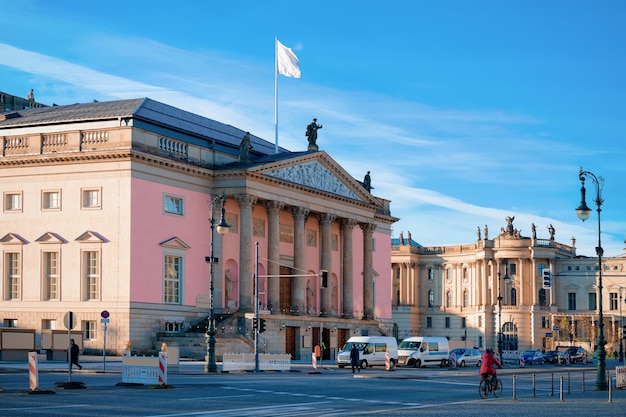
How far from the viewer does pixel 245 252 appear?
3044 inches

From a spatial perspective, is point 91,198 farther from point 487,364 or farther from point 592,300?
point 592,300

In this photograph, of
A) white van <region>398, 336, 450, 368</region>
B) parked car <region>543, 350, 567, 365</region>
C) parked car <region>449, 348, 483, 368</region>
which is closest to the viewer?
white van <region>398, 336, 450, 368</region>

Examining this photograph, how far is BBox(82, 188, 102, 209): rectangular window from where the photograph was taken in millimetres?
70312

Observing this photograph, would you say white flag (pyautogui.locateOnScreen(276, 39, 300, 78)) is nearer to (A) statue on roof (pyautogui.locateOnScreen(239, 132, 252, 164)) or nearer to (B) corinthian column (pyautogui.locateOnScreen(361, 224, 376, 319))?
(A) statue on roof (pyautogui.locateOnScreen(239, 132, 252, 164))

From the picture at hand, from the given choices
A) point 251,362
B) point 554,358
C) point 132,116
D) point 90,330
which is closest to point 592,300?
point 554,358

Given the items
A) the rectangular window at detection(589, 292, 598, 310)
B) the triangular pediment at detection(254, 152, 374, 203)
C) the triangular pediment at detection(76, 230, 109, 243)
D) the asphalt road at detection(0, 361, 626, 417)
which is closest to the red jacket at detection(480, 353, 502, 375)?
the asphalt road at detection(0, 361, 626, 417)

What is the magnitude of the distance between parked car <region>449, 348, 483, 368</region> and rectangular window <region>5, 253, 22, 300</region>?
96.9ft

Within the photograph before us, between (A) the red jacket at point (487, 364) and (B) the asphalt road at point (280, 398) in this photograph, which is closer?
(B) the asphalt road at point (280, 398)

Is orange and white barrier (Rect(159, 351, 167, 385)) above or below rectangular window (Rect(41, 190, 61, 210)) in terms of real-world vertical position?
below

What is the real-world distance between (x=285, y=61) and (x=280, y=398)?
5527 centimetres

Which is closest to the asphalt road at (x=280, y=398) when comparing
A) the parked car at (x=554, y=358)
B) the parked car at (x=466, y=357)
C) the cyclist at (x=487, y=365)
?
the cyclist at (x=487, y=365)

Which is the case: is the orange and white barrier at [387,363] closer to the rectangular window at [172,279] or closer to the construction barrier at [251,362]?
the construction barrier at [251,362]

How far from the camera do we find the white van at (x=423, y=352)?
73750mm

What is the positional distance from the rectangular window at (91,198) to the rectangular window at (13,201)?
15.3 feet
